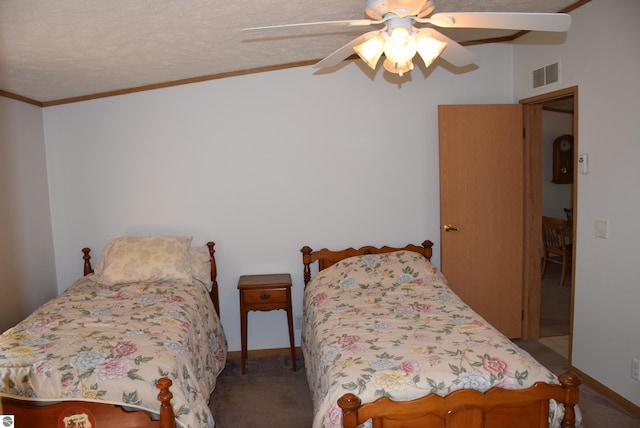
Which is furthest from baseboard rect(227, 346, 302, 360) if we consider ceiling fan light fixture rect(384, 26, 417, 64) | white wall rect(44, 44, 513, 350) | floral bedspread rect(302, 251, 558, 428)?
ceiling fan light fixture rect(384, 26, 417, 64)

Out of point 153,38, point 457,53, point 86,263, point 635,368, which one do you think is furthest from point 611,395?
point 86,263

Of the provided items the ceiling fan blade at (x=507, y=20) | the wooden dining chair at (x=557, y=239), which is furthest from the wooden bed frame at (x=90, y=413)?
the wooden dining chair at (x=557, y=239)

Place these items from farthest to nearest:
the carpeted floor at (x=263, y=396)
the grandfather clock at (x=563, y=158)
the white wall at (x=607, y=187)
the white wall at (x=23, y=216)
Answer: the grandfather clock at (x=563, y=158), the white wall at (x=23, y=216), the carpeted floor at (x=263, y=396), the white wall at (x=607, y=187)

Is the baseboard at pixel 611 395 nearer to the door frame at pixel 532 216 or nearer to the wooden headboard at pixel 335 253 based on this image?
the door frame at pixel 532 216

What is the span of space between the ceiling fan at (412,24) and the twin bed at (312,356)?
1263 mm

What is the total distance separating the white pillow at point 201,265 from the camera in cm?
331

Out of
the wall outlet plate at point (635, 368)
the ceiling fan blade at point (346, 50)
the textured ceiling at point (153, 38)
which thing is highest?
the textured ceiling at point (153, 38)

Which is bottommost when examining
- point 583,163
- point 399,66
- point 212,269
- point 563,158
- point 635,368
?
point 635,368

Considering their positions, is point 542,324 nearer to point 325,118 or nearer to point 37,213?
point 325,118

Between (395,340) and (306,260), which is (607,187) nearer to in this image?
(395,340)

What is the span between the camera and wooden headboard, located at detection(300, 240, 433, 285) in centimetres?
351

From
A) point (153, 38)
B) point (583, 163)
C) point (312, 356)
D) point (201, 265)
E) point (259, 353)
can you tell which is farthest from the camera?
point (259, 353)

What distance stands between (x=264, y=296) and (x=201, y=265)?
510mm

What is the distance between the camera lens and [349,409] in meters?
1.61
